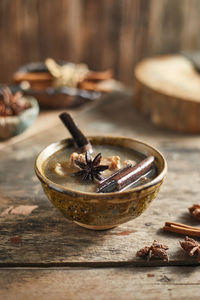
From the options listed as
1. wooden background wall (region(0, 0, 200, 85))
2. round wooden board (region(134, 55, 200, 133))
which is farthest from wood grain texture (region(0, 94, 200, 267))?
wooden background wall (region(0, 0, 200, 85))

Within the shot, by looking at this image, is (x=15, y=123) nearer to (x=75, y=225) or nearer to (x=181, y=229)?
(x=75, y=225)

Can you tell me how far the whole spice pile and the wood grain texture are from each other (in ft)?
0.61

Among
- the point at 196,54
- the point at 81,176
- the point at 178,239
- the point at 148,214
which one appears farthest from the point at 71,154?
the point at 196,54

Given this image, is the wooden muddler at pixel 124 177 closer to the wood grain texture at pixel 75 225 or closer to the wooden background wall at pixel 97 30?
the wood grain texture at pixel 75 225

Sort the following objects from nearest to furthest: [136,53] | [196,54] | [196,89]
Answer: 1. [196,89]
2. [196,54]
3. [136,53]

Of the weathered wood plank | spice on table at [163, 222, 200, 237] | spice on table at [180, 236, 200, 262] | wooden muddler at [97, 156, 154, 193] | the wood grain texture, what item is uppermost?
wooden muddler at [97, 156, 154, 193]

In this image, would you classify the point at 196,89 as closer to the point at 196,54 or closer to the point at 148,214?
the point at 196,54

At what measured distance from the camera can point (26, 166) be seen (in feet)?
4.69

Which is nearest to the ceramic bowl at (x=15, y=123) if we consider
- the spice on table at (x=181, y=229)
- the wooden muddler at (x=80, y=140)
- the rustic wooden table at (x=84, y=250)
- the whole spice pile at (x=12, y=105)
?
the whole spice pile at (x=12, y=105)

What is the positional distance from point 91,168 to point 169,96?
93cm

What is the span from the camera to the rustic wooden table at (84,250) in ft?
2.81

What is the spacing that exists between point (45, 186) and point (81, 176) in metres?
0.13

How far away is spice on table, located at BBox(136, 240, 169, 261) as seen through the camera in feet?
3.07

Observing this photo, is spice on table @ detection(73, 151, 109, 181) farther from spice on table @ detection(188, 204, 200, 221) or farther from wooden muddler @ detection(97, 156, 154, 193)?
spice on table @ detection(188, 204, 200, 221)
